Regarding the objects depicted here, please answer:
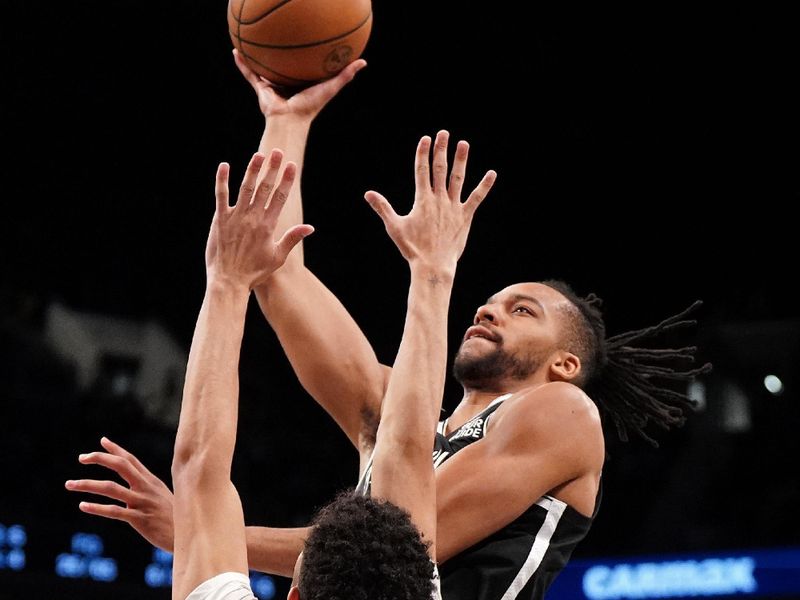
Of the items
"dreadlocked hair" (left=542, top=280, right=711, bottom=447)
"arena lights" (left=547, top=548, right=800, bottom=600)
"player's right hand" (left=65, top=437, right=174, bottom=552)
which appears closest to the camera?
"player's right hand" (left=65, top=437, right=174, bottom=552)

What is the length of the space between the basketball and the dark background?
4.24 metres

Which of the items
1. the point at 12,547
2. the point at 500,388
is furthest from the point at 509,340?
the point at 12,547

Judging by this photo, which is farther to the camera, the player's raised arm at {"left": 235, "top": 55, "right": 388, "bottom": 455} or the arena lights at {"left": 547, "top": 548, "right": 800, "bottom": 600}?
the arena lights at {"left": 547, "top": 548, "right": 800, "bottom": 600}

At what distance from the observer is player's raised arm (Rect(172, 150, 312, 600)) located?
64.1 inches

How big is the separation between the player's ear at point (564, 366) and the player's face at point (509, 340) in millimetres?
23

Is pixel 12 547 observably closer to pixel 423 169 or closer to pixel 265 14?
pixel 265 14

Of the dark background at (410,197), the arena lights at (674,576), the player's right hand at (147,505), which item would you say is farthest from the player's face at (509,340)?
the dark background at (410,197)

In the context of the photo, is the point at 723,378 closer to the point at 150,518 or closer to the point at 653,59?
the point at 653,59

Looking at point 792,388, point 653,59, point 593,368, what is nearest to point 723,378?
point 792,388

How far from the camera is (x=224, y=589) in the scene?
1.55 meters

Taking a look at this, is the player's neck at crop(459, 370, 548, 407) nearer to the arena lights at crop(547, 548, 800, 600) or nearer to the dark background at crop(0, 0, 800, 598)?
the arena lights at crop(547, 548, 800, 600)

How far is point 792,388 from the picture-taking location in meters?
7.11

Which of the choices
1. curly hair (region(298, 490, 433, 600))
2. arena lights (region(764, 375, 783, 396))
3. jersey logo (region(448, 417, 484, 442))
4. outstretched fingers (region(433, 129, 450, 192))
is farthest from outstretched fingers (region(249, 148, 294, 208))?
arena lights (region(764, 375, 783, 396))

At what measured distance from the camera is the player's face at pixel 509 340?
103 inches
